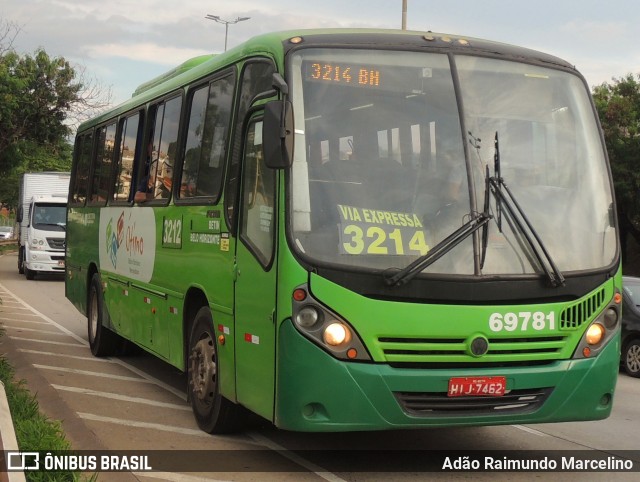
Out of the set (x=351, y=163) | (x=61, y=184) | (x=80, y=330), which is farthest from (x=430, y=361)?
(x=61, y=184)

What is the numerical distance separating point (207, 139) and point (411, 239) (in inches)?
110

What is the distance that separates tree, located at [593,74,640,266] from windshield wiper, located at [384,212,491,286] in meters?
30.2

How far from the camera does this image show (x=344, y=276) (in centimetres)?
639

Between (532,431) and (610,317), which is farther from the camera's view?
(532,431)

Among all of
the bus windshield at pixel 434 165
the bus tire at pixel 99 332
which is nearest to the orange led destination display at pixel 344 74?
the bus windshield at pixel 434 165

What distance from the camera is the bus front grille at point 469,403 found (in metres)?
6.45

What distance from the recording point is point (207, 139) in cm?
869

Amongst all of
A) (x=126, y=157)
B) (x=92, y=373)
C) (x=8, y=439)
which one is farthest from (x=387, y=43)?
(x=92, y=373)

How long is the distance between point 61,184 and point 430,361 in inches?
1054

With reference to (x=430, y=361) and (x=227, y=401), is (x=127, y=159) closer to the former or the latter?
(x=227, y=401)

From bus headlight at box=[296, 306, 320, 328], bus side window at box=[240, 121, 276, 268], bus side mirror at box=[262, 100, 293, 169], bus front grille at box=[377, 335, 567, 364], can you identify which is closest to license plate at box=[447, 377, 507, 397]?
bus front grille at box=[377, 335, 567, 364]

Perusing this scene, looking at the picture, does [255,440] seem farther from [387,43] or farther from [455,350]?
[387,43]

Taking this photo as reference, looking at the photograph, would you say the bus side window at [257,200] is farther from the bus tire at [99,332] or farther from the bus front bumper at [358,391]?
the bus tire at [99,332]

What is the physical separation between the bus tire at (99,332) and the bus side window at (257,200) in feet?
19.3
